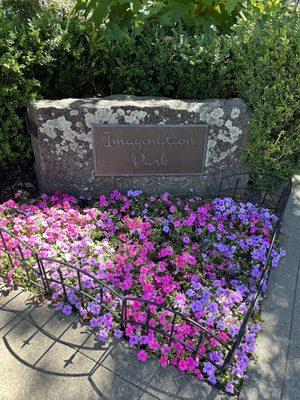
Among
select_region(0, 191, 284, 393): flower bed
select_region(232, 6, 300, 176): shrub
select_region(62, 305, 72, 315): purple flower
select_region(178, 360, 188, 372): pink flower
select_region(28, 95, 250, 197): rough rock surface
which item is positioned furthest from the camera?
select_region(28, 95, 250, 197): rough rock surface

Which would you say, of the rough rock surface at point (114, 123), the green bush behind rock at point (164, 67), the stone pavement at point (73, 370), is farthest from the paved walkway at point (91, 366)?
the green bush behind rock at point (164, 67)

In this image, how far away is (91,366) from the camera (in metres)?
2.23

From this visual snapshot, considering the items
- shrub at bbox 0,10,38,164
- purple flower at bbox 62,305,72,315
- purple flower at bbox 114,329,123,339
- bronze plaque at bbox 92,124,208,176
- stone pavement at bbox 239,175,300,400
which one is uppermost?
shrub at bbox 0,10,38,164

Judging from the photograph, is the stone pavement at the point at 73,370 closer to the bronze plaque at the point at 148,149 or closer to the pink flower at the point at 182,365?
the pink flower at the point at 182,365

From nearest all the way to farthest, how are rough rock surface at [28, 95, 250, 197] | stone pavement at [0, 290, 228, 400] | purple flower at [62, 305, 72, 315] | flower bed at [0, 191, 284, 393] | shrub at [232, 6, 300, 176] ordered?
stone pavement at [0, 290, 228, 400]
flower bed at [0, 191, 284, 393]
purple flower at [62, 305, 72, 315]
shrub at [232, 6, 300, 176]
rough rock surface at [28, 95, 250, 197]

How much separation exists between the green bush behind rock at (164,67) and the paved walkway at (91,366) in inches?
62.7

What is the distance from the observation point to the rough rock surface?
3203 millimetres

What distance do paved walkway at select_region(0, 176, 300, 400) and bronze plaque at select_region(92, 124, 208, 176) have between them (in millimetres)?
1427

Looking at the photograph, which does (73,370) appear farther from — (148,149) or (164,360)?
(148,149)

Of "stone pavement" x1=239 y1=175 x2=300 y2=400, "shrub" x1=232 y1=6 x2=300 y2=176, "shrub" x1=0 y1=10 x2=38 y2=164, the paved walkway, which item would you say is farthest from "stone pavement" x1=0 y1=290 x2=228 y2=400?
"shrub" x1=232 y1=6 x2=300 y2=176

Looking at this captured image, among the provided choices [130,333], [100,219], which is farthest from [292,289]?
[100,219]

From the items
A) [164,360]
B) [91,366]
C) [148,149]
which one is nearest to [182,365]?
[164,360]

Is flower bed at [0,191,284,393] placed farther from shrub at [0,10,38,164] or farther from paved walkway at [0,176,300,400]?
shrub at [0,10,38,164]

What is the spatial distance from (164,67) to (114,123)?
2.44ft
